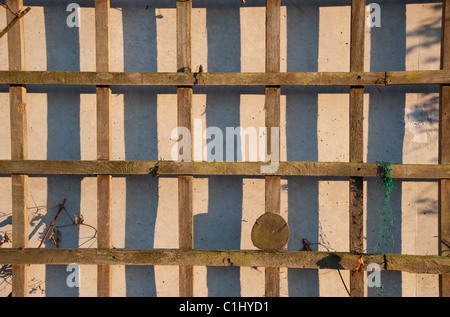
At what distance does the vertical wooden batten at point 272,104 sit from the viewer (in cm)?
300

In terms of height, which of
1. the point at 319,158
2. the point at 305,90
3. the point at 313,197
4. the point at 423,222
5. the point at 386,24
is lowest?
the point at 423,222

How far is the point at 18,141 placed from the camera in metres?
3.11

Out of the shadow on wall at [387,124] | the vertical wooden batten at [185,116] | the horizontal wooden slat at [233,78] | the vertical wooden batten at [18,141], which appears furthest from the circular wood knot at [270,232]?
the vertical wooden batten at [18,141]

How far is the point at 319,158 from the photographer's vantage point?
132 inches

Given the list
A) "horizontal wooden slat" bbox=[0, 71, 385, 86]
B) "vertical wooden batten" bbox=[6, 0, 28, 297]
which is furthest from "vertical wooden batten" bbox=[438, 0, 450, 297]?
"vertical wooden batten" bbox=[6, 0, 28, 297]

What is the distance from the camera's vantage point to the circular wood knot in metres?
2.96

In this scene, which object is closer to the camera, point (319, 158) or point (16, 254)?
point (16, 254)

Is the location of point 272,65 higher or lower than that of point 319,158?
higher

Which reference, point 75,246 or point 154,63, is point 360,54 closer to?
point 154,63

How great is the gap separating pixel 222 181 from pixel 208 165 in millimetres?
446
